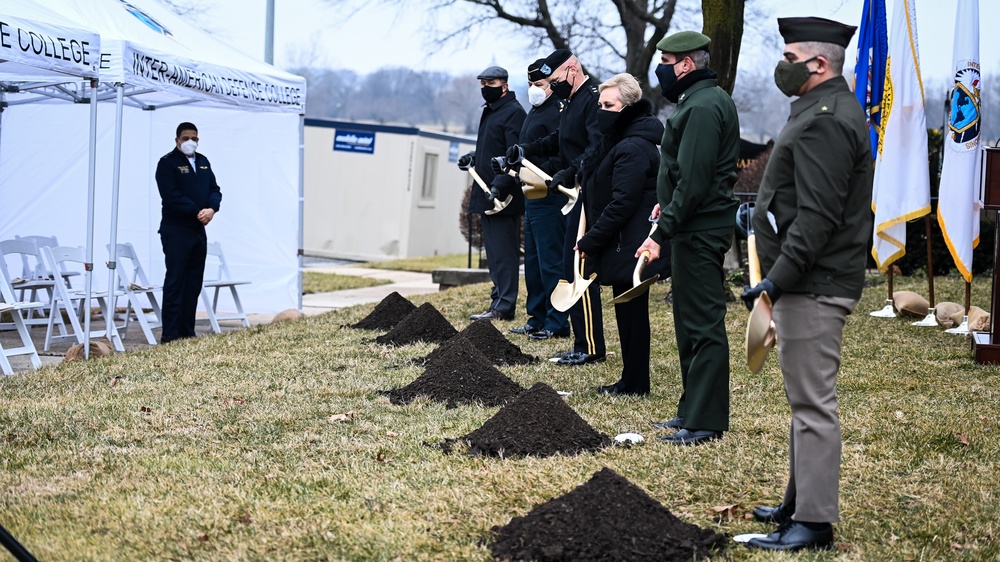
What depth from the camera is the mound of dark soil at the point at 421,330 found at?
30.6 ft

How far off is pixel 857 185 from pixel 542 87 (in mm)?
6004

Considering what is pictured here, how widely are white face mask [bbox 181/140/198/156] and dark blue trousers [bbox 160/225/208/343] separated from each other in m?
0.75

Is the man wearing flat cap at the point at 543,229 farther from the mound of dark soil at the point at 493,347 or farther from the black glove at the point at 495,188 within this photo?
the mound of dark soil at the point at 493,347

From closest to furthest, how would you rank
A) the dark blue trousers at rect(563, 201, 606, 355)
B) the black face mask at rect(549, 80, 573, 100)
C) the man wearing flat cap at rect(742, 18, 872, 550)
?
the man wearing flat cap at rect(742, 18, 872, 550) < the dark blue trousers at rect(563, 201, 606, 355) < the black face mask at rect(549, 80, 573, 100)

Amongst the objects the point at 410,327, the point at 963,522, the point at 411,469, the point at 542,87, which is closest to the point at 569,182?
the point at 542,87

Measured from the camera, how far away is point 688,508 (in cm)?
A: 447

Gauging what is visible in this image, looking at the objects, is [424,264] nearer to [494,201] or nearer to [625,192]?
[494,201]

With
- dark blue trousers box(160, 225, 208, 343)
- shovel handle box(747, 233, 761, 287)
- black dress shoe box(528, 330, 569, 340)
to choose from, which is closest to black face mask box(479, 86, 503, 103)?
black dress shoe box(528, 330, 569, 340)

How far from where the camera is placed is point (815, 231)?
3633 millimetres

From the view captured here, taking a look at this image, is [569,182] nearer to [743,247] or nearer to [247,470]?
[247,470]

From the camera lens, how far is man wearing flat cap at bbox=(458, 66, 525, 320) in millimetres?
10492

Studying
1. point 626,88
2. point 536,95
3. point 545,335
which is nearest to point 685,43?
point 626,88

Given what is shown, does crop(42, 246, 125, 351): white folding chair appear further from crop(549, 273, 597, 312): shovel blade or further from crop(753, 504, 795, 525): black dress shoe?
crop(753, 504, 795, 525): black dress shoe

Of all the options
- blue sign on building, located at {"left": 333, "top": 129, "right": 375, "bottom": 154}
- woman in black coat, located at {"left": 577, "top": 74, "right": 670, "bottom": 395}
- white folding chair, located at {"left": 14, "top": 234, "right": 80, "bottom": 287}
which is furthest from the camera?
blue sign on building, located at {"left": 333, "top": 129, "right": 375, "bottom": 154}
